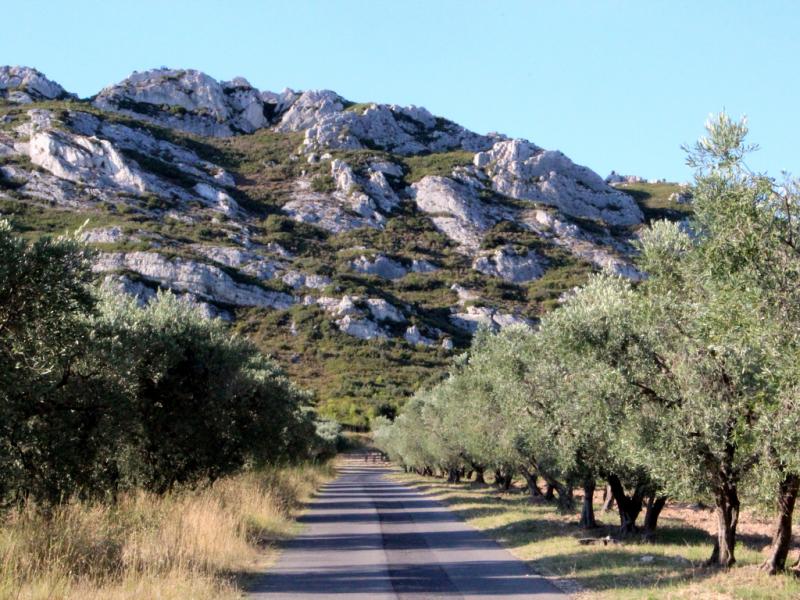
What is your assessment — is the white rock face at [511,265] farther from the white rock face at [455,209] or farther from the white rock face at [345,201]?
the white rock face at [345,201]

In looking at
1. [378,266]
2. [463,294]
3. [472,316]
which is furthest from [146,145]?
[472,316]

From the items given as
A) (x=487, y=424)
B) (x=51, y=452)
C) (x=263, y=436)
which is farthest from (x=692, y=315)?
(x=487, y=424)

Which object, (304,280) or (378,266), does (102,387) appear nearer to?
(304,280)

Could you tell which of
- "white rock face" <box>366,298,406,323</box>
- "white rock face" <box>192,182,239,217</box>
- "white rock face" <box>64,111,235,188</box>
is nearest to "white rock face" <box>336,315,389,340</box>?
"white rock face" <box>366,298,406,323</box>

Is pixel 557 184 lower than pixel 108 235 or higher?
higher

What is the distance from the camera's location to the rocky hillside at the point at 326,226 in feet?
379

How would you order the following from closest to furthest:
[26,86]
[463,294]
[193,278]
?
[193,278] → [463,294] → [26,86]

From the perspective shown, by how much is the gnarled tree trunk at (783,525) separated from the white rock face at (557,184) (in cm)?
17180

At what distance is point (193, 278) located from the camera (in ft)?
377

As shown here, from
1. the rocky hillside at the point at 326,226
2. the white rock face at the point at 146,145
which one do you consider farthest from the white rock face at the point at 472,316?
the white rock face at the point at 146,145

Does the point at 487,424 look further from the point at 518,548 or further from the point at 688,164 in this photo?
the point at 688,164

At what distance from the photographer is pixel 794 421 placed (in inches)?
428

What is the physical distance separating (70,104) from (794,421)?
191042mm

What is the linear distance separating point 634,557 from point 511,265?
14041 cm
